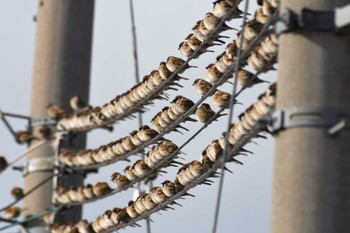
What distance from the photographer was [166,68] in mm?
21250

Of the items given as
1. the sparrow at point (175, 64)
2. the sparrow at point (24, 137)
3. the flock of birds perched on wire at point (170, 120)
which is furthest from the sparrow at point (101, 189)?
the sparrow at point (175, 64)

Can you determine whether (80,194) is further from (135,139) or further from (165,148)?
(165,148)

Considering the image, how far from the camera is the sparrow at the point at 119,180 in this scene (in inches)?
920

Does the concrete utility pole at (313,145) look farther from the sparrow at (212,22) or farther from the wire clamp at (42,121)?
the wire clamp at (42,121)

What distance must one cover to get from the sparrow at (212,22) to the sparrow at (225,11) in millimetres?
126

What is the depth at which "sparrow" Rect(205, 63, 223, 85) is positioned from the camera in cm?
1859

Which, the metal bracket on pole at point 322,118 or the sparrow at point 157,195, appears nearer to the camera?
the metal bracket on pole at point 322,118

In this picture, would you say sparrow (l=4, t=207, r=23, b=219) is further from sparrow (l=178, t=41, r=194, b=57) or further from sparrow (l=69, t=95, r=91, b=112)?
sparrow (l=178, t=41, r=194, b=57)

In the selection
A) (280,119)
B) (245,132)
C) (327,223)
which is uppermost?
(245,132)

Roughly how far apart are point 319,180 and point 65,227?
45.3 feet

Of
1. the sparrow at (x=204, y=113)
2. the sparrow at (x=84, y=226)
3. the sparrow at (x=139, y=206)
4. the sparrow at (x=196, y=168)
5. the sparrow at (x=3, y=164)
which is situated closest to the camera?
the sparrow at (x=196, y=168)

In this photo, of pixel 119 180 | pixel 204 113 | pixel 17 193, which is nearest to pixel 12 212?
pixel 17 193

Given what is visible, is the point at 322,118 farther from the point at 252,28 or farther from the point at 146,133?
the point at 146,133

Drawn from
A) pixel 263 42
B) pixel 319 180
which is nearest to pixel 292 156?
pixel 319 180
